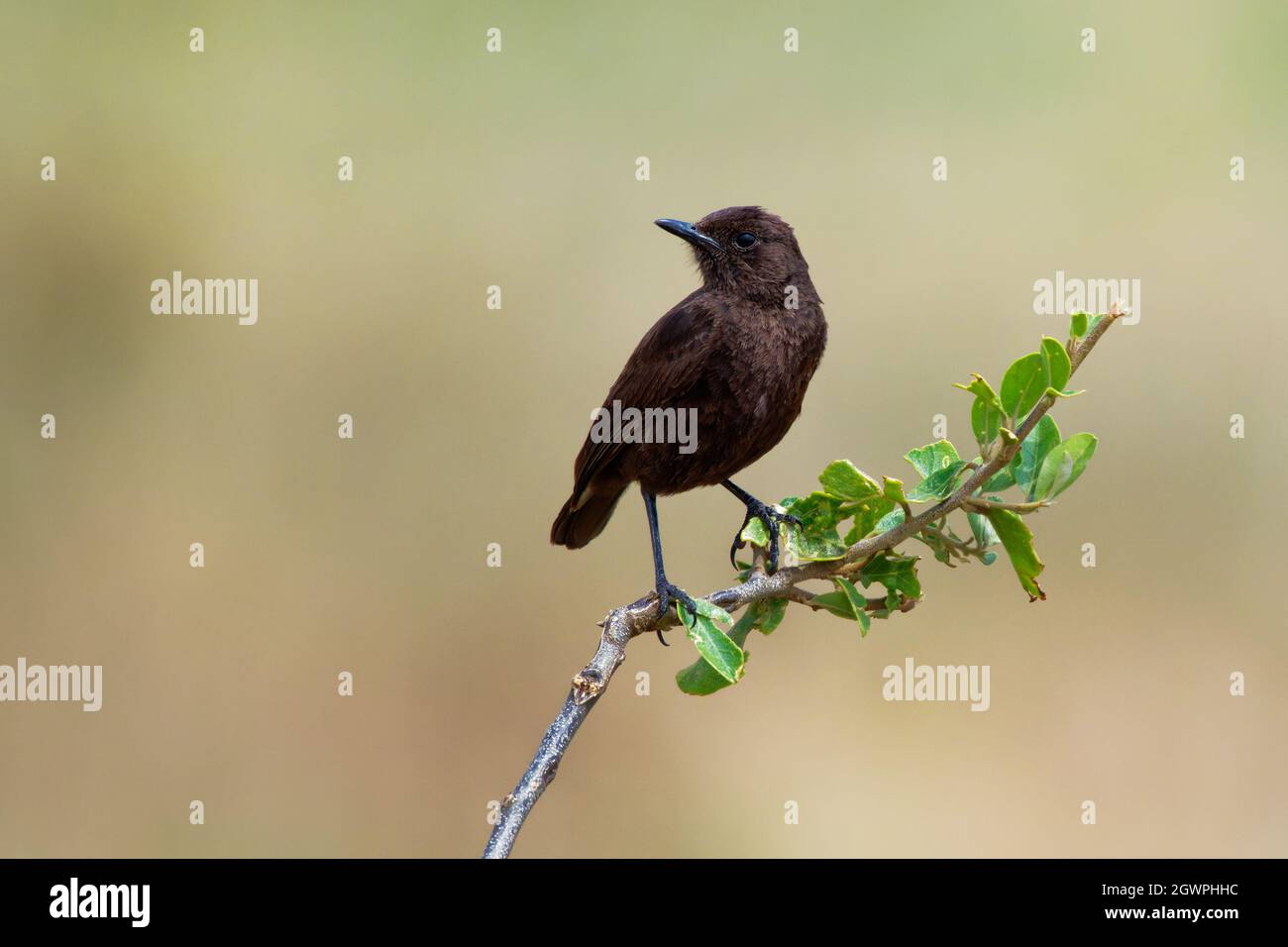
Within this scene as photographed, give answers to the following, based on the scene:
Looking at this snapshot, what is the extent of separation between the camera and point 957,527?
836 cm

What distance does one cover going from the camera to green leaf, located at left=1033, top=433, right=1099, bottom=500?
10.0ft

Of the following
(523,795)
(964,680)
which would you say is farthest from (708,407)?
(964,680)

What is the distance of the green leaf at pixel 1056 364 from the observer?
2.73 metres

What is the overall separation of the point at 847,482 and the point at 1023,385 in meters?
0.53

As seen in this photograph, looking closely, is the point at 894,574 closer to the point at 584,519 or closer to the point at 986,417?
the point at 986,417

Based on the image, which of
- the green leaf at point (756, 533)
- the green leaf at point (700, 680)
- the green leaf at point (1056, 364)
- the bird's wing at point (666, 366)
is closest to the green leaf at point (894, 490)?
the green leaf at point (1056, 364)

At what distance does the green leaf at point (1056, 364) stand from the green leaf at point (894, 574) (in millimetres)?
740

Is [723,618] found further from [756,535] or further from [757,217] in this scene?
[757,217]

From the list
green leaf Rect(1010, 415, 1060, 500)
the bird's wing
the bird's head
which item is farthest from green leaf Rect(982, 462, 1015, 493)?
the bird's head

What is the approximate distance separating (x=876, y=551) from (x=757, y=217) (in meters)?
2.31

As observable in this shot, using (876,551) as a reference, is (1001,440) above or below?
above

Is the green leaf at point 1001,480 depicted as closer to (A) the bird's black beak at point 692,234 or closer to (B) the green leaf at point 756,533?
(B) the green leaf at point 756,533

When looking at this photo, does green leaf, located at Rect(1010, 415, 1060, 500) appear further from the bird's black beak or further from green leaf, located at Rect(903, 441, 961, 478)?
the bird's black beak

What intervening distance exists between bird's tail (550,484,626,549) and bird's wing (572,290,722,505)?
152 mm
